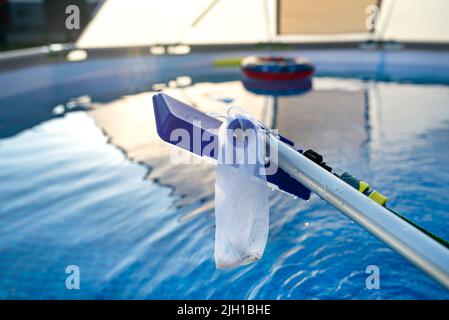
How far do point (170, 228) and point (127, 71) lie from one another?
26.8 feet

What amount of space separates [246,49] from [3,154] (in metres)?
Result: 8.51

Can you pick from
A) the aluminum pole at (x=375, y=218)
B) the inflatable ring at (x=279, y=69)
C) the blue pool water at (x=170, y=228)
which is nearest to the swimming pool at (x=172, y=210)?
the blue pool water at (x=170, y=228)

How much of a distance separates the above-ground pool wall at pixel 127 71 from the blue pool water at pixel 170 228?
2.06m

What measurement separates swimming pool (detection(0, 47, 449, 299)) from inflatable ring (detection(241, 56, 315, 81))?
1.81 m

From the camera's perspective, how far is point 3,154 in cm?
481

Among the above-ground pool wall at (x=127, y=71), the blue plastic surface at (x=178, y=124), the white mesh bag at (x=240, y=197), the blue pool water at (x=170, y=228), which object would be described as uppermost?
the blue plastic surface at (x=178, y=124)

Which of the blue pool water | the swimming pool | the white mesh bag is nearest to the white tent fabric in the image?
the swimming pool

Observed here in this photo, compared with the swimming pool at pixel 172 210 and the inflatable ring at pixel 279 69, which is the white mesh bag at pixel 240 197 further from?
the inflatable ring at pixel 279 69

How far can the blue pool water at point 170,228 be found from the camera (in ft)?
8.50

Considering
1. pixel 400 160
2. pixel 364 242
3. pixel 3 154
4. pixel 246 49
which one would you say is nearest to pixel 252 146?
pixel 364 242

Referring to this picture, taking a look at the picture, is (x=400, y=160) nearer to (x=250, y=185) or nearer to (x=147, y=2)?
(x=250, y=185)

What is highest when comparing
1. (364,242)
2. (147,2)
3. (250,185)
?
(147,2)

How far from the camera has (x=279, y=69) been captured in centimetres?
864

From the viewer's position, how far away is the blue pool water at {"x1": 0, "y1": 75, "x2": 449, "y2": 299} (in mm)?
2590
